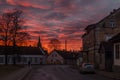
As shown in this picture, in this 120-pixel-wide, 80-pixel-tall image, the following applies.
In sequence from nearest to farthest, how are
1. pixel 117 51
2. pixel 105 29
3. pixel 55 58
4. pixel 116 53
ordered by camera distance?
pixel 117 51 → pixel 116 53 → pixel 105 29 → pixel 55 58

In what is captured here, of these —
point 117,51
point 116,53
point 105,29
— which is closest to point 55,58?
point 105,29

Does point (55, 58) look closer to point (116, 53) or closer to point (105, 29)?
point (105, 29)

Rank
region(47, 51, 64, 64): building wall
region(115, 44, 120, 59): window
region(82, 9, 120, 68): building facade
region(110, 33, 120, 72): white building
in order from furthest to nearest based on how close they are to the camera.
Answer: region(47, 51, 64, 64): building wall
region(82, 9, 120, 68): building facade
region(115, 44, 120, 59): window
region(110, 33, 120, 72): white building

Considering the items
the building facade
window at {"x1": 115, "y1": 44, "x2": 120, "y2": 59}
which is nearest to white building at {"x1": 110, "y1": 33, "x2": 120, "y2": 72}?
window at {"x1": 115, "y1": 44, "x2": 120, "y2": 59}

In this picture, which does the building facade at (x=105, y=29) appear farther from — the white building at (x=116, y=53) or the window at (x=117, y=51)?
the window at (x=117, y=51)

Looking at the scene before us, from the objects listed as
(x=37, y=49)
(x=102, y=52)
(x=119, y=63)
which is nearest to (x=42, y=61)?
(x=37, y=49)

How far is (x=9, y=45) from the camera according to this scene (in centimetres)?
7469

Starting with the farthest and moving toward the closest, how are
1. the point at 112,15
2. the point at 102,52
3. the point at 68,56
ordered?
the point at 68,56, the point at 112,15, the point at 102,52

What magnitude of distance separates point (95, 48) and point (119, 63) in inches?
934

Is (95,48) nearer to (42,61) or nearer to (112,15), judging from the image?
(112,15)

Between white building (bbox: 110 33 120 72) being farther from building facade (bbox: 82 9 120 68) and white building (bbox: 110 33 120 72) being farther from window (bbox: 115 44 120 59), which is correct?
building facade (bbox: 82 9 120 68)

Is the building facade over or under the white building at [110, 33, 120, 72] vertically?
over

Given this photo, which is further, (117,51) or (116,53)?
(116,53)

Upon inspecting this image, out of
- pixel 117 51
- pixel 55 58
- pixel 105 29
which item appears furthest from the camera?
pixel 55 58
